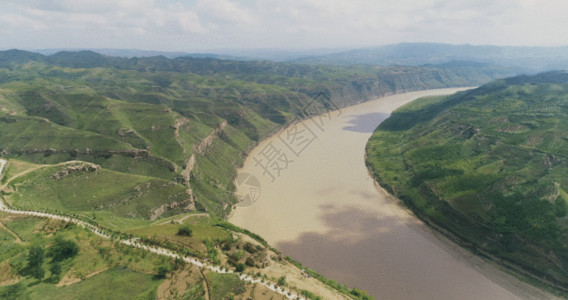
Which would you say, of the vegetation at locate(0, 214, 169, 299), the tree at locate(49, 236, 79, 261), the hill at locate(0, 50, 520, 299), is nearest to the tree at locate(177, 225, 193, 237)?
the hill at locate(0, 50, 520, 299)

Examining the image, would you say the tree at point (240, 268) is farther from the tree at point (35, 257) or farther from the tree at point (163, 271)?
the tree at point (35, 257)

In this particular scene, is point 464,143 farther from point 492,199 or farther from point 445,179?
point 492,199

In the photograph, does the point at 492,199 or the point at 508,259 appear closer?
the point at 508,259

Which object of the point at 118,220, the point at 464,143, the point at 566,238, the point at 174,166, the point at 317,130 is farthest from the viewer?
the point at 317,130

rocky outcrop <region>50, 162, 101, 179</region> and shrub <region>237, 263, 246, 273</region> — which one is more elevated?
rocky outcrop <region>50, 162, 101, 179</region>

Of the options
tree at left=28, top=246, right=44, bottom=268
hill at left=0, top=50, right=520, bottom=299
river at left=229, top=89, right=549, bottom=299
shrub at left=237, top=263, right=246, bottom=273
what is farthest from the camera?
river at left=229, top=89, right=549, bottom=299

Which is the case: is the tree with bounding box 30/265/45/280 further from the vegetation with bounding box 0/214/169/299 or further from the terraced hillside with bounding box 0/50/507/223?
the terraced hillside with bounding box 0/50/507/223

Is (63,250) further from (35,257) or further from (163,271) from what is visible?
(163,271)

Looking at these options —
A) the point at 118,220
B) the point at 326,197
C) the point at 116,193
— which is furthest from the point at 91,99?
the point at 326,197
